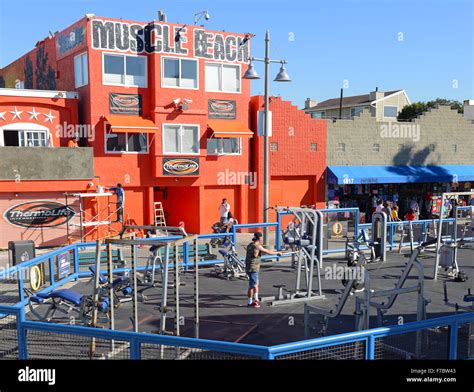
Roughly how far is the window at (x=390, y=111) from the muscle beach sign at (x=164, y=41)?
36.3 m

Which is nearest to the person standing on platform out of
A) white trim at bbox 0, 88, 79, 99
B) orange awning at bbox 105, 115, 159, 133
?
orange awning at bbox 105, 115, 159, 133

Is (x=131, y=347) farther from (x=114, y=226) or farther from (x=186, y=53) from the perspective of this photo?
(x=186, y=53)

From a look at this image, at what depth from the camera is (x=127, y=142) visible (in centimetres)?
2492

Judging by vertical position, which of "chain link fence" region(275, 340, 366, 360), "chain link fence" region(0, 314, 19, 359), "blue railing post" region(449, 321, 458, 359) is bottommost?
"chain link fence" region(0, 314, 19, 359)

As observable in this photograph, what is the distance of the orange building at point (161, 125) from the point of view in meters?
23.7

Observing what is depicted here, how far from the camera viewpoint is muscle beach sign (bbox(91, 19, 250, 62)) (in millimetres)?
23922

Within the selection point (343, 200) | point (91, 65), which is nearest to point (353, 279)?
point (91, 65)

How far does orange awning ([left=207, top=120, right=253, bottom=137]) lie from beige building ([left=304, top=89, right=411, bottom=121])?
105ft

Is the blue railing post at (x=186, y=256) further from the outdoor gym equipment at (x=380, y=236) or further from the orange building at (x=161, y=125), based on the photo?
the orange building at (x=161, y=125)

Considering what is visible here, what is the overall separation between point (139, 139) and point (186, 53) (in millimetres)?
4698

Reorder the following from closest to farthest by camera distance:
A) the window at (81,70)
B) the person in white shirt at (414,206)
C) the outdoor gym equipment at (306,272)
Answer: the outdoor gym equipment at (306,272), the window at (81,70), the person in white shirt at (414,206)

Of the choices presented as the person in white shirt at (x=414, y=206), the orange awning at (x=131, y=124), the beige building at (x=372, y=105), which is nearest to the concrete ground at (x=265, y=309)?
the orange awning at (x=131, y=124)

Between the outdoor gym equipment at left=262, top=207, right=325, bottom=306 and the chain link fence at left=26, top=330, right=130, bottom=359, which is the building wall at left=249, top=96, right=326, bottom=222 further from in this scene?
the chain link fence at left=26, top=330, right=130, bottom=359

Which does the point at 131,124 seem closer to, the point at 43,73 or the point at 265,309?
the point at 43,73
